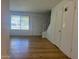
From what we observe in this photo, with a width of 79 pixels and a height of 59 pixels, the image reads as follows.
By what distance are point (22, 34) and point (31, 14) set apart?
2.00m

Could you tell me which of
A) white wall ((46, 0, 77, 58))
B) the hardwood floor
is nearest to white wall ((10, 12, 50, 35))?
the hardwood floor

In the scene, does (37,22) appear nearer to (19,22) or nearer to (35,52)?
(19,22)

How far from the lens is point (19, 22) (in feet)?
36.4

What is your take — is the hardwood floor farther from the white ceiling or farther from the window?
the window

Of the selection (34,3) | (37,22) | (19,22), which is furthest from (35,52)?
(19,22)

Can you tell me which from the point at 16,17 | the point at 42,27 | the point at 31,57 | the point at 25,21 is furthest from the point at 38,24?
the point at 31,57

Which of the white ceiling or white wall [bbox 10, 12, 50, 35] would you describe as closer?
the white ceiling

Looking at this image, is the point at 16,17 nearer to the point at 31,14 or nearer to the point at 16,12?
the point at 16,12

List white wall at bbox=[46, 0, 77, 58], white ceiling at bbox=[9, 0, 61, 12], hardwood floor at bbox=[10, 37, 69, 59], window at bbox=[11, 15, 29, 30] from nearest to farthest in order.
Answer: white wall at bbox=[46, 0, 77, 58] < hardwood floor at bbox=[10, 37, 69, 59] < white ceiling at bbox=[9, 0, 61, 12] < window at bbox=[11, 15, 29, 30]

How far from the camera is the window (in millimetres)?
10922

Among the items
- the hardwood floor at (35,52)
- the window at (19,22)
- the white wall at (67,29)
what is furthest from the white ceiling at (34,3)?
the window at (19,22)

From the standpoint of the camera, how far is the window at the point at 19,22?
1092cm

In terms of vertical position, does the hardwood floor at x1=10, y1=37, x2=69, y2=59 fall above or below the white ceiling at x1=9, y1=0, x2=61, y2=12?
below

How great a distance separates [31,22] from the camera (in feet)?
36.4
